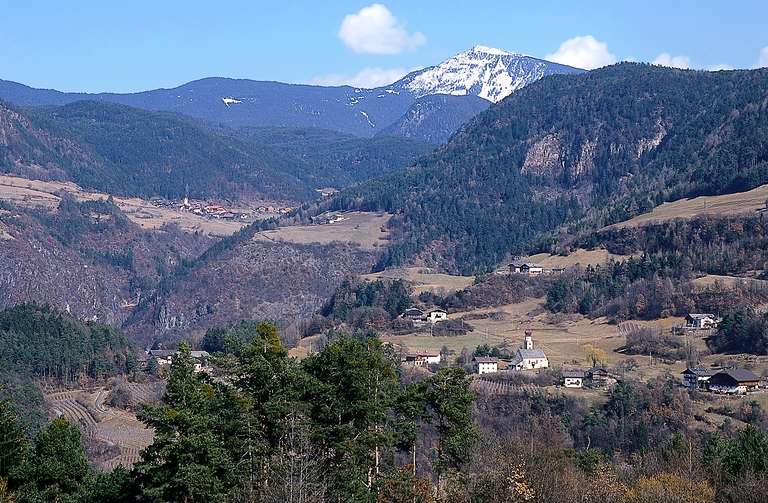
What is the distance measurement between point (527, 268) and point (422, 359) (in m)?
36.7

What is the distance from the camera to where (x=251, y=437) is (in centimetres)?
2702

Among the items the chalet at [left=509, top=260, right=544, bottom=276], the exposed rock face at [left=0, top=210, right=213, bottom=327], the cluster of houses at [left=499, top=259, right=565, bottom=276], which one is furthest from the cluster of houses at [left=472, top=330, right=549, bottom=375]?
the exposed rock face at [left=0, top=210, right=213, bottom=327]

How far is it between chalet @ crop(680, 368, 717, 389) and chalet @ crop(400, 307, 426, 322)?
3489cm

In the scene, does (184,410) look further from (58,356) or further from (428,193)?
(428,193)

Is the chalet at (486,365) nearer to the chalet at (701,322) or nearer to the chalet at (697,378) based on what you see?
the chalet at (697,378)

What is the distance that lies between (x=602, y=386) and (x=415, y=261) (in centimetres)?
8676

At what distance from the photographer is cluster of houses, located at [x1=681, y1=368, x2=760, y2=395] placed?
6138 cm

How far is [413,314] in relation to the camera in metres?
97.0

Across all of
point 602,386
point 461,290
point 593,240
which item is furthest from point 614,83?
point 602,386

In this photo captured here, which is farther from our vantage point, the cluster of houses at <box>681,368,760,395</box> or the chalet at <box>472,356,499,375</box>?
the chalet at <box>472,356,499,375</box>

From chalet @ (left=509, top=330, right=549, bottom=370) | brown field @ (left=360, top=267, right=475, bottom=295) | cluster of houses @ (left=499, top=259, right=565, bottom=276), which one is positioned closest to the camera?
chalet @ (left=509, top=330, right=549, bottom=370)

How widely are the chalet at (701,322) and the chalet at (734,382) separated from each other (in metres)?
15.1

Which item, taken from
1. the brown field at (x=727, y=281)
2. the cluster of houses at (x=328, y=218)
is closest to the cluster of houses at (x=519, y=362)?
the brown field at (x=727, y=281)

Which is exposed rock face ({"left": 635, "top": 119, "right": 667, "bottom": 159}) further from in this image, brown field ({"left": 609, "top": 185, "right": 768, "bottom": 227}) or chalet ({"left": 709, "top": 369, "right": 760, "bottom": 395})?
chalet ({"left": 709, "top": 369, "right": 760, "bottom": 395})
